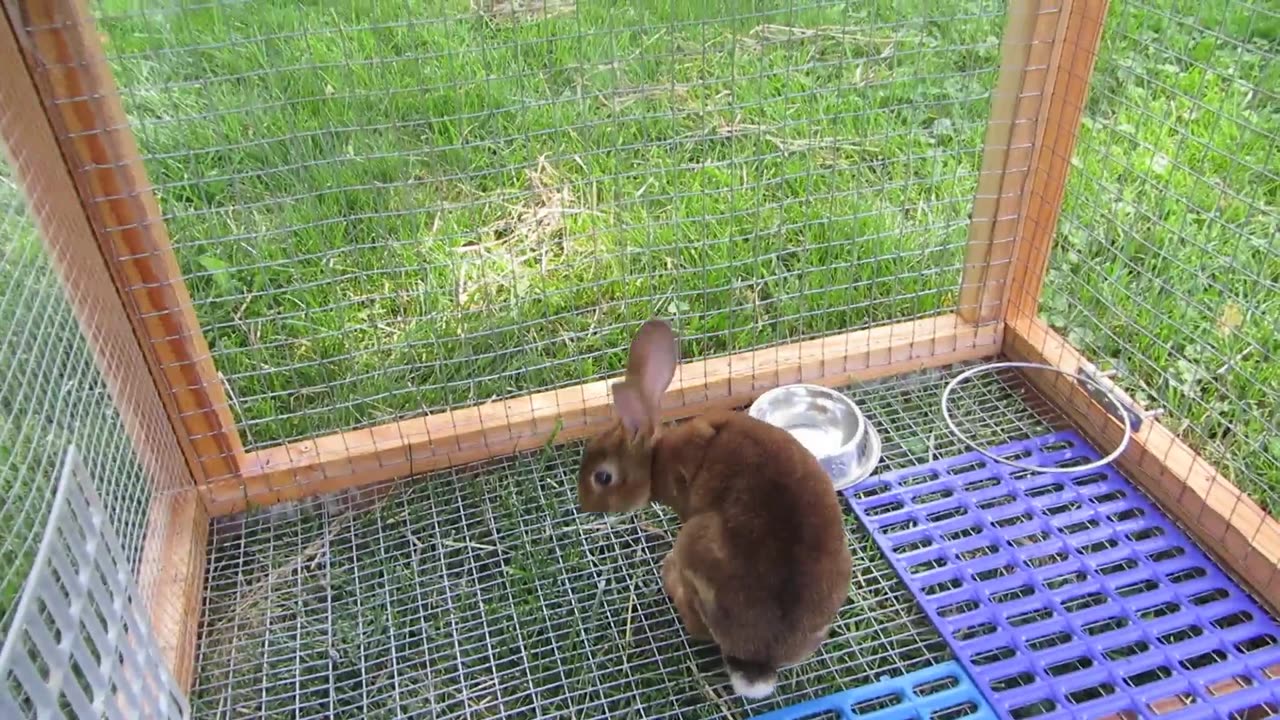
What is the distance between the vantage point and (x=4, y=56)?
1.76 m

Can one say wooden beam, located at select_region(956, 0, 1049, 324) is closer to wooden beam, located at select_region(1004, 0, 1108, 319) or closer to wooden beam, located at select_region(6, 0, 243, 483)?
wooden beam, located at select_region(1004, 0, 1108, 319)

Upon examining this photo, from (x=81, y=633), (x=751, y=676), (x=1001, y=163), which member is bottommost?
(x=751, y=676)

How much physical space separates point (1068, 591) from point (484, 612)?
1071mm

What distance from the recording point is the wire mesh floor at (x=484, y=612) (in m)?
1.92

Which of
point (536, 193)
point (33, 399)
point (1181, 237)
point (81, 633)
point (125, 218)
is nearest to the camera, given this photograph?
point (81, 633)

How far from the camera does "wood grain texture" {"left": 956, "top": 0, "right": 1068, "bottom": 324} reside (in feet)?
7.52

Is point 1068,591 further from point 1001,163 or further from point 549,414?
point 549,414

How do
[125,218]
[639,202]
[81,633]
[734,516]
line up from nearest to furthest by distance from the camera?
[81,633] < [734,516] < [125,218] < [639,202]

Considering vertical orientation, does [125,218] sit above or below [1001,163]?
above

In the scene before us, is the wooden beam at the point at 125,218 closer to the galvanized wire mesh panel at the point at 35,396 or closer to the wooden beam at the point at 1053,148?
the galvanized wire mesh panel at the point at 35,396

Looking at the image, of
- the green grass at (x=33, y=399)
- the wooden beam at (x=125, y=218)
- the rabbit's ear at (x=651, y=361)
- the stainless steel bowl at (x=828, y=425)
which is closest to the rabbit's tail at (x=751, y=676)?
the rabbit's ear at (x=651, y=361)

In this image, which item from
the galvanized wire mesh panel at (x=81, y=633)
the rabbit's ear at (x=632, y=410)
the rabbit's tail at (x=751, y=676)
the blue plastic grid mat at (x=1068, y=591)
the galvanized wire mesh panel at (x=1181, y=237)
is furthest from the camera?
the galvanized wire mesh panel at (x=1181, y=237)

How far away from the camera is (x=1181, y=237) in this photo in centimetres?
217

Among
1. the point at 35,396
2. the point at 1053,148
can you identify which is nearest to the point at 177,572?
the point at 35,396
